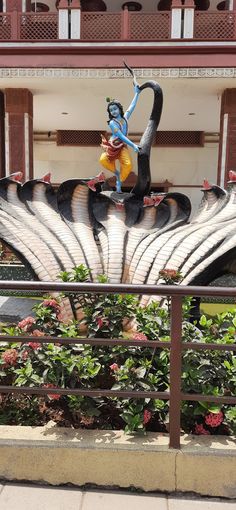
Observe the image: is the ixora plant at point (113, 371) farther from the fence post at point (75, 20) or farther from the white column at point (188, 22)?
the fence post at point (75, 20)

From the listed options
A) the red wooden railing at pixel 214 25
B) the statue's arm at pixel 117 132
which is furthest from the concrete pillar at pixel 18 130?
the statue's arm at pixel 117 132

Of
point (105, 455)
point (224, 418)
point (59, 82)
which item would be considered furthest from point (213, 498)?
point (59, 82)

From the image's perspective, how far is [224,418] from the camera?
2111 millimetres

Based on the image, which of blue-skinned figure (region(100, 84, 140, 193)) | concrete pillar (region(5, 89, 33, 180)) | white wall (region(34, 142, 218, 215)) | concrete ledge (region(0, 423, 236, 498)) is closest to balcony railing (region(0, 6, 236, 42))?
concrete pillar (region(5, 89, 33, 180))

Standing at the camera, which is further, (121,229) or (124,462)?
(121,229)

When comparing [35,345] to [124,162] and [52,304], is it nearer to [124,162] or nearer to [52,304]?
[52,304]

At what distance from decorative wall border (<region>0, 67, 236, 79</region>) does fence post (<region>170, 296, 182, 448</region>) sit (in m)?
9.23

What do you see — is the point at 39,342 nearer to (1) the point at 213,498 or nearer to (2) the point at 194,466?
(2) the point at 194,466

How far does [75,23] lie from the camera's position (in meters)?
10.3

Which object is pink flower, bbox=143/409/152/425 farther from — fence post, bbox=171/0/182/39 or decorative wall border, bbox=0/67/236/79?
fence post, bbox=171/0/182/39

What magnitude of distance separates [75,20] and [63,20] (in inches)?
11.5

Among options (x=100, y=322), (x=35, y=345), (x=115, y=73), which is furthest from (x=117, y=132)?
(x=115, y=73)

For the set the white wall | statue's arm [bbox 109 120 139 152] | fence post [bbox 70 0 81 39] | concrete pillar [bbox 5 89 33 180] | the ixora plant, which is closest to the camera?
the ixora plant

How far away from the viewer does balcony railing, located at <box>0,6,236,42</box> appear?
1017cm
